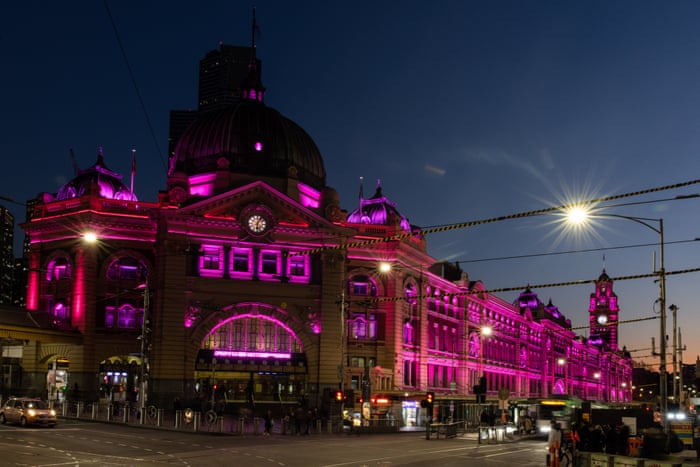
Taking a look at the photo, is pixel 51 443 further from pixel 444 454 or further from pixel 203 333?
pixel 203 333

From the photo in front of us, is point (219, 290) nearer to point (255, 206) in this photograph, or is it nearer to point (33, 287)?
point (255, 206)

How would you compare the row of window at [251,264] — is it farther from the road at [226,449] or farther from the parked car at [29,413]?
the parked car at [29,413]

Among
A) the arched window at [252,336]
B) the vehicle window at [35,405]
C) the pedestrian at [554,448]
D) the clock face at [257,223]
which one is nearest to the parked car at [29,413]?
the vehicle window at [35,405]

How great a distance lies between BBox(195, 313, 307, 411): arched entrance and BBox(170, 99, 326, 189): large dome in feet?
49.7

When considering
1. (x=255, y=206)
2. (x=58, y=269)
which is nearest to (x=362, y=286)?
(x=255, y=206)

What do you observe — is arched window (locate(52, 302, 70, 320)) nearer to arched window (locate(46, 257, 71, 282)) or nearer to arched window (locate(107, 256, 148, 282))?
arched window (locate(46, 257, 71, 282))

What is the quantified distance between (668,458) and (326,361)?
2008 inches

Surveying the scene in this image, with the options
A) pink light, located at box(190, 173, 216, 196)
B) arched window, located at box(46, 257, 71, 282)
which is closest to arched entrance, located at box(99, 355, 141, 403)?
arched window, located at box(46, 257, 71, 282)

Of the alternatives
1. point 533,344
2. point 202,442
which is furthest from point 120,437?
point 533,344

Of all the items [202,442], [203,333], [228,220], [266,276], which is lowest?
[202,442]

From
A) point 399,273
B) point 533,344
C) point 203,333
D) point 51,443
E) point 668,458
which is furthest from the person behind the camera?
point 533,344

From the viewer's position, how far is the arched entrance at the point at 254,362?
245 feet

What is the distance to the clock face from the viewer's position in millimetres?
76438

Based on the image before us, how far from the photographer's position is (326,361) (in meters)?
76.9
